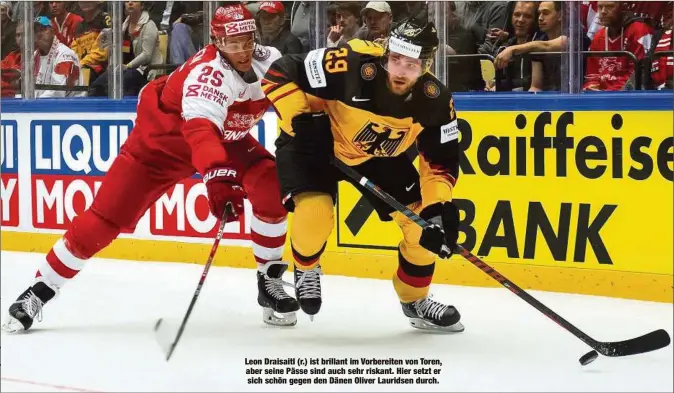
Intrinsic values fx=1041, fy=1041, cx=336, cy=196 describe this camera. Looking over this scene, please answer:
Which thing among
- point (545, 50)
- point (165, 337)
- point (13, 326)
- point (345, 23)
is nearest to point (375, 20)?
point (345, 23)

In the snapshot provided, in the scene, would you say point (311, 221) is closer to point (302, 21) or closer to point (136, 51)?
point (302, 21)

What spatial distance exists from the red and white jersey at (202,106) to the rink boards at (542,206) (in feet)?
3.61

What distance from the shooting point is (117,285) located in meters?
4.28

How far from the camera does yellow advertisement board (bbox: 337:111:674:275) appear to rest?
3846 millimetres

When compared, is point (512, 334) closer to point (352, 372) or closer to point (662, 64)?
point (352, 372)

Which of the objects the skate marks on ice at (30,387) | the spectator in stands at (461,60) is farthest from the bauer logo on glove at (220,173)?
the spectator in stands at (461,60)

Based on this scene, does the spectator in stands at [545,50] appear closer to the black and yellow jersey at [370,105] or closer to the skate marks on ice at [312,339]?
the skate marks on ice at [312,339]

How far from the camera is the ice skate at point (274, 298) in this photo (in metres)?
3.44

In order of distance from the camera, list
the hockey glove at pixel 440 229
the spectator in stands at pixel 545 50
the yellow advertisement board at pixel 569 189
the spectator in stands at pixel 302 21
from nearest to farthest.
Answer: the hockey glove at pixel 440 229 → the yellow advertisement board at pixel 569 189 → the spectator in stands at pixel 545 50 → the spectator in stands at pixel 302 21

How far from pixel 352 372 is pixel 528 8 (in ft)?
6.34

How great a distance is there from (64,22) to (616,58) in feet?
7.71

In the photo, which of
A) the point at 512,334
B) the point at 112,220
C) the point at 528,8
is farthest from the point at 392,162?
the point at 528,8

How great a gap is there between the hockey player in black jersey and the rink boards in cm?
90

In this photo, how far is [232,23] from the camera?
329cm
